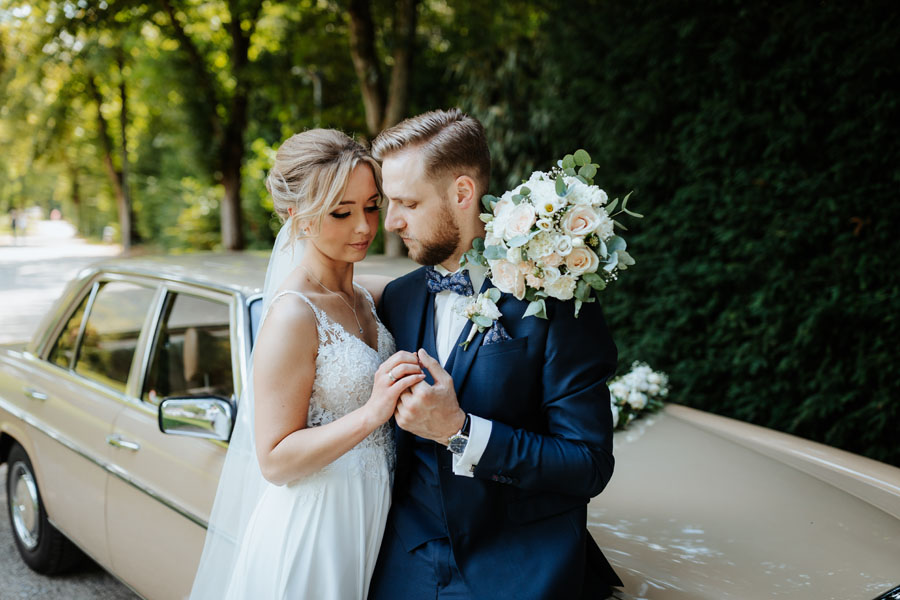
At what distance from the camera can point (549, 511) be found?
170cm

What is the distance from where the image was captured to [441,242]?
186cm

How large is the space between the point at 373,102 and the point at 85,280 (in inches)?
197

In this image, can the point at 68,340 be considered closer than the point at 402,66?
Yes

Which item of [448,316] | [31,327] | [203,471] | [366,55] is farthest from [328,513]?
[31,327]

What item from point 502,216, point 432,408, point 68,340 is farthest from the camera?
point 68,340

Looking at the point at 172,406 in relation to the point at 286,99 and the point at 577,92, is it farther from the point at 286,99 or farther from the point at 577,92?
the point at 286,99

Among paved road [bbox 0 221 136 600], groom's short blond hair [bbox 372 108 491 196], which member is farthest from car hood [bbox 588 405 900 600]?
paved road [bbox 0 221 136 600]

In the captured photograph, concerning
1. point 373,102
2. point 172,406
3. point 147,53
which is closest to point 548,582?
point 172,406

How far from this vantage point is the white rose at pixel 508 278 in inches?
65.3

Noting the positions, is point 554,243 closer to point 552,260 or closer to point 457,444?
point 552,260

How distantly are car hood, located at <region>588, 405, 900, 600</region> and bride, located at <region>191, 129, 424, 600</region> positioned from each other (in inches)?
29.4

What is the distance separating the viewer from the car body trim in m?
2.57

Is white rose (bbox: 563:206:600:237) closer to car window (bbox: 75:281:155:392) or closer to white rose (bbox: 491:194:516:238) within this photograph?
white rose (bbox: 491:194:516:238)

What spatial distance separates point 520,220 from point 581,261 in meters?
0.16
